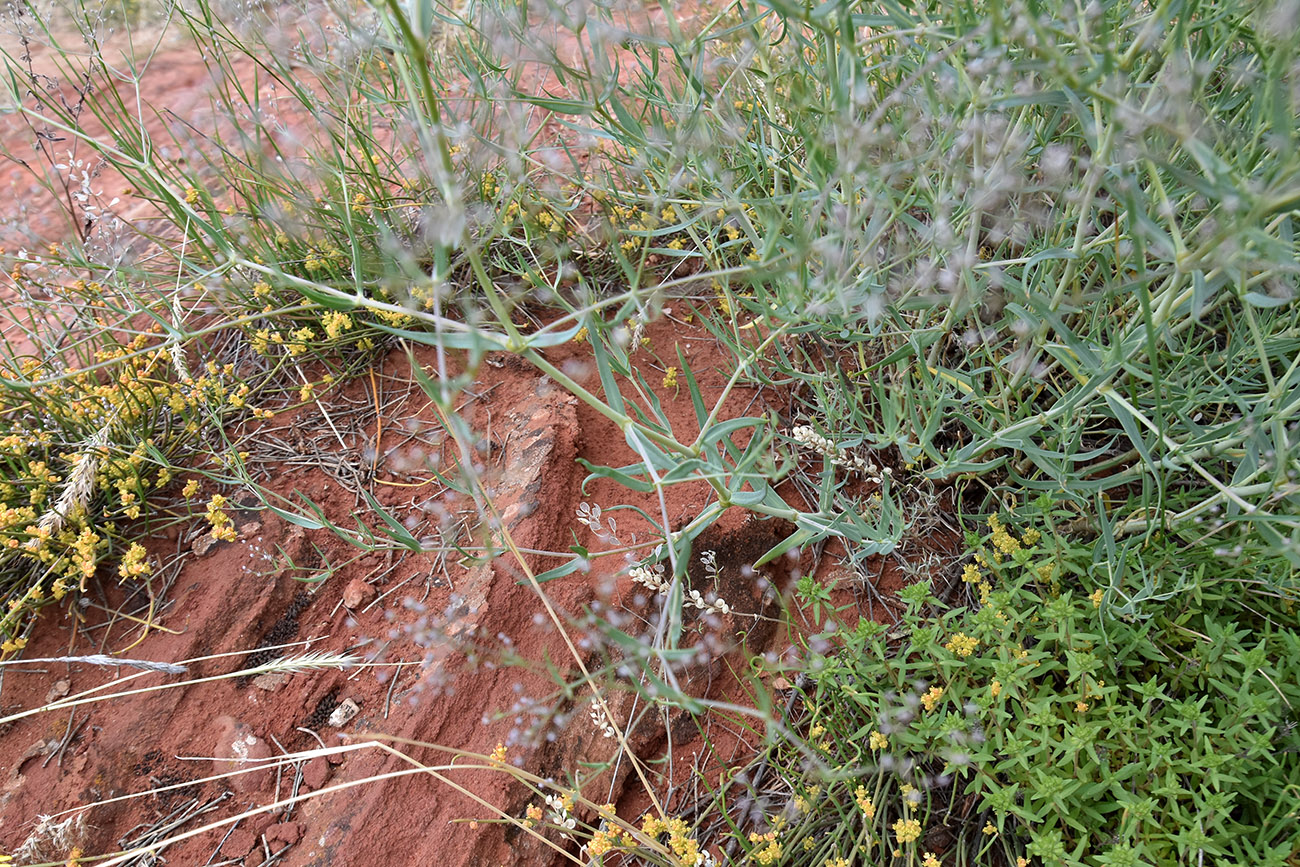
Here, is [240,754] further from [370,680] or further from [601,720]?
[601,720]

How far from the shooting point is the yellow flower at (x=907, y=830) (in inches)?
→ 66.1

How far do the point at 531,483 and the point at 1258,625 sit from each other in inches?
72.8

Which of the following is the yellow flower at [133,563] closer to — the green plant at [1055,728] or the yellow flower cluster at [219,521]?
the yellow flower cluster at [219,521]

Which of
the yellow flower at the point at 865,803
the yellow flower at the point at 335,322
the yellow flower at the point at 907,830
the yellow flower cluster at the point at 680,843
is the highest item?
the yellow flower at the point at 335,322

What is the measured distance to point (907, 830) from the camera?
5.53 ft

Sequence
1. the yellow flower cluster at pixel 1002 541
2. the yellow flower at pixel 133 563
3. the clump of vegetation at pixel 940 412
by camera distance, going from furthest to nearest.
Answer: the yellow flower at pixel 133 563
the yellow flower cluster at pixel 1002 541
the clump of vegetation at pixel 940 412

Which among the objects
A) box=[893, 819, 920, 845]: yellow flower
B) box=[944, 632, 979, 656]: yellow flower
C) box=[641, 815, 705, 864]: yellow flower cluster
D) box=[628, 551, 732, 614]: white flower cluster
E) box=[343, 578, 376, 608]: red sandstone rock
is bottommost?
box=[893, 819, 920, 845]: yellow flower

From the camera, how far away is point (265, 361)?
280 cm

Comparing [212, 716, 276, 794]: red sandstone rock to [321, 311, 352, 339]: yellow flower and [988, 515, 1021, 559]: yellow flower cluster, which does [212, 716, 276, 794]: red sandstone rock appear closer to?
[321, 311, 352, 339]: yellow flower

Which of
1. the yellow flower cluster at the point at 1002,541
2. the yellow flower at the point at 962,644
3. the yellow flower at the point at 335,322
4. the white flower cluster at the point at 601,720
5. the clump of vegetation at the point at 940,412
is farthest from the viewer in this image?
the yellow flower at the point at 335,322

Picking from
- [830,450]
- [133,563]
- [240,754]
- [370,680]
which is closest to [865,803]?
[830,450]

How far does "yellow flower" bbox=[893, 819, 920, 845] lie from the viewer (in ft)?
5.51

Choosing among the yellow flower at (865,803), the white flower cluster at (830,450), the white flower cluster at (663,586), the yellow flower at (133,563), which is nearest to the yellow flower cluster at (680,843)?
the yellow flower at (865,803)

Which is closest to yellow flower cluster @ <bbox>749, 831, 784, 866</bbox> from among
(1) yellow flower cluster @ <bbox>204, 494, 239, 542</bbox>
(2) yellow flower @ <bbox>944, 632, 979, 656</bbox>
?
(2) yellow flower @ <bbox>944, 632, 979, 656</bbox>
